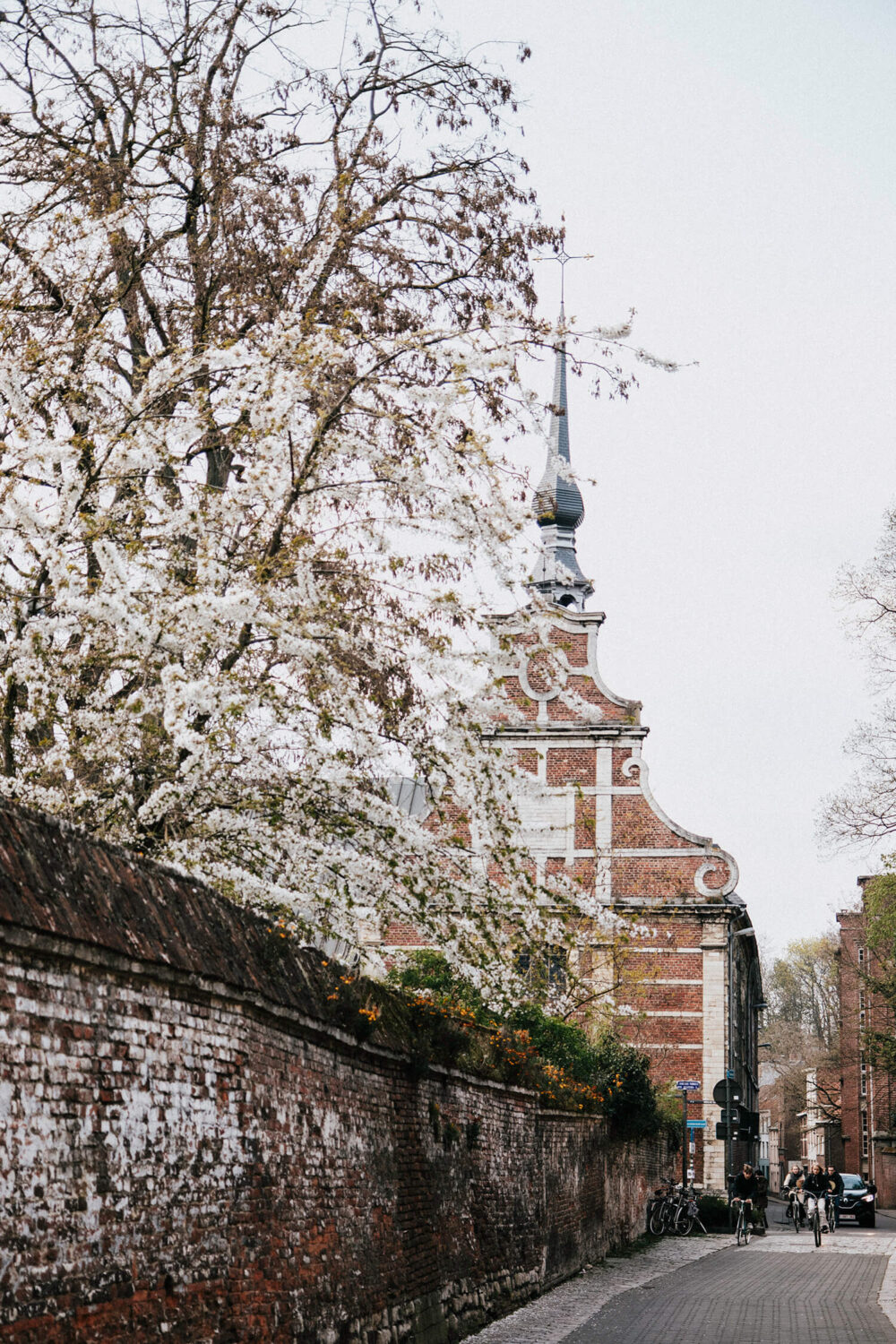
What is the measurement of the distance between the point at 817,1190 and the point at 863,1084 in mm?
44743

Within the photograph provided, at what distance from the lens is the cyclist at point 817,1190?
94.7 feet

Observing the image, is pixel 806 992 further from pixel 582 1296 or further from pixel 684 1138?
pixel 582 1296

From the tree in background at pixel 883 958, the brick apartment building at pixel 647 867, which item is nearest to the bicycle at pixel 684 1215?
the tree in background at pixel 883 958

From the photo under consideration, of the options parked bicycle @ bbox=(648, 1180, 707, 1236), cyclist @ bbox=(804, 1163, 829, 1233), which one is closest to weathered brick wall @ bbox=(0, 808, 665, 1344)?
parked bicycle @ bbox=(648, 1180, 707, 1236)

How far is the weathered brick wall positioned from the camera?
17.3ft

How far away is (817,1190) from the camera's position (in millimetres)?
29719

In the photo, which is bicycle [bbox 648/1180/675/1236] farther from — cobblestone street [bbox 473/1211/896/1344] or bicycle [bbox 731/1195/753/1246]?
cobblestone street [bbox 473/1211/896/1344]

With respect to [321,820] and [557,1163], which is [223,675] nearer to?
[321,820]

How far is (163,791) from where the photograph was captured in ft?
32.1

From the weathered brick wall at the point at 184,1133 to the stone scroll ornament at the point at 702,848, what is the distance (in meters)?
28.3

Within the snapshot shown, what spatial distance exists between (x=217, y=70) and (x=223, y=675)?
7.36 metres

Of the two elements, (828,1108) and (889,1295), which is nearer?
(889,1295)

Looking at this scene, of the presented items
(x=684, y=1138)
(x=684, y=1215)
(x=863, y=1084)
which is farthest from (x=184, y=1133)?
(x=863, y=1084)

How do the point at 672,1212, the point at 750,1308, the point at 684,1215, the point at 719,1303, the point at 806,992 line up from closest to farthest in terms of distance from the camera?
the point at 750,1308, the point at 719,1303, the point at 672,1212, the point at 684,1215, the point at 806,992
